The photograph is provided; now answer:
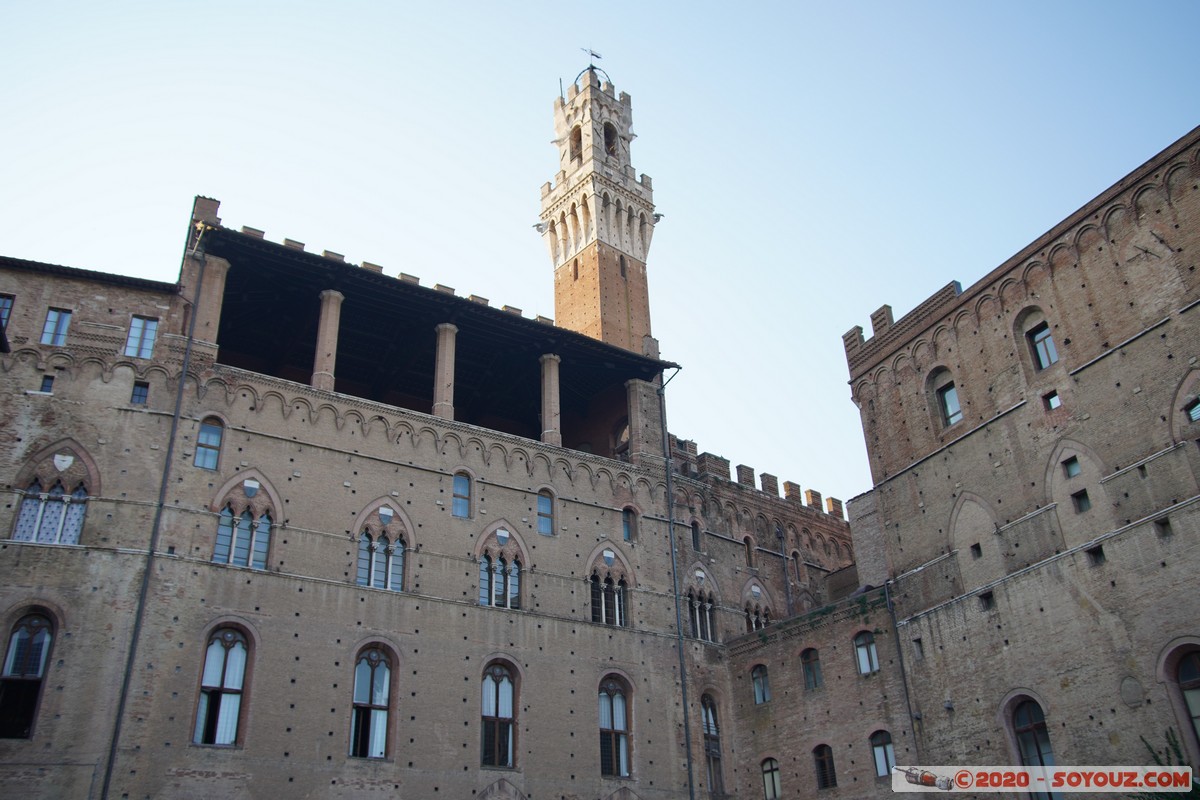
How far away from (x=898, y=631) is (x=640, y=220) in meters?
32.3

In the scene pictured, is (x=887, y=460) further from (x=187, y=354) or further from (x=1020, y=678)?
(x=187, y=354)

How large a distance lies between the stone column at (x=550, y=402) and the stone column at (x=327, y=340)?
7402mm

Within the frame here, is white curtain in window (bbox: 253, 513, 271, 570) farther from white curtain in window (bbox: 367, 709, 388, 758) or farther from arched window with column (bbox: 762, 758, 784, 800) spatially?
arched window with column (bbox: 762, 758, 784, 800)

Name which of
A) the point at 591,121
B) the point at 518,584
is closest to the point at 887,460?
the point at 518,584

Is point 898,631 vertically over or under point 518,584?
under

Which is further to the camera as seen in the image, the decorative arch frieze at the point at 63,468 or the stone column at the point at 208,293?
the stone column at the point at 208,293

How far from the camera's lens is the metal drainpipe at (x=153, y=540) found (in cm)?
2356

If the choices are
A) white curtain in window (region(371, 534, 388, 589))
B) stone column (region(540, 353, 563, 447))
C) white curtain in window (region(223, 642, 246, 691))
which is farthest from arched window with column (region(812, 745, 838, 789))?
white curtain in window (region(223, 642, 246, 691))

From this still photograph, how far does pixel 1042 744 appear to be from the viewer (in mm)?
25734

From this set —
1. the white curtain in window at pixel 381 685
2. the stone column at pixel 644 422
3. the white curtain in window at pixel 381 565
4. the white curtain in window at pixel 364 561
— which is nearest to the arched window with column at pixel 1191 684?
the stone column at pixel 644 422

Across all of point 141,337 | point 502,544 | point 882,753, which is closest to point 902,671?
point 882,753

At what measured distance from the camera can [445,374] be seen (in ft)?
111

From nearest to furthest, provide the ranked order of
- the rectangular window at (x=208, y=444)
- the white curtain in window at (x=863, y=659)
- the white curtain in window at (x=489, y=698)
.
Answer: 1. the rectangular window at (x=208, y=444)
2. the white curtain in window at (x=489, y=698)
3. the white curtain in window at (x=863, y=659)

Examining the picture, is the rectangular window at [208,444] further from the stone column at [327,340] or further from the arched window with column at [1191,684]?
the arched window with column at [1191,684]
